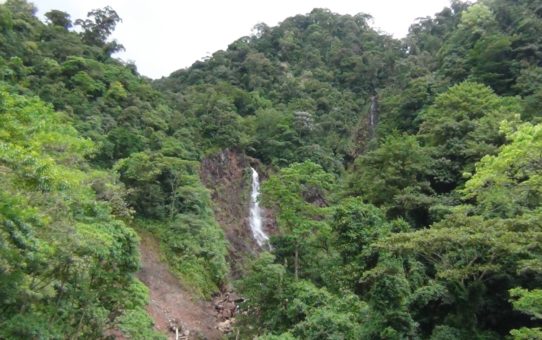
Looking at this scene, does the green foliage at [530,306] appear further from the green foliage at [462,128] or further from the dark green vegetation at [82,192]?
the green foliage at [462,128]

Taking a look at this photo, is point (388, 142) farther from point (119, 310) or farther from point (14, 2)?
point (14, 2)

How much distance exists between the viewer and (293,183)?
20.5 meters

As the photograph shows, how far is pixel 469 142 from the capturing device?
23.9 metres

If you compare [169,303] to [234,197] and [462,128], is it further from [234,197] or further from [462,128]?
[462,128]

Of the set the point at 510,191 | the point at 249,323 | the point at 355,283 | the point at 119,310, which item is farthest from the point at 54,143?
the point at 510,191

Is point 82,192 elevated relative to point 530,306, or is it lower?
lower

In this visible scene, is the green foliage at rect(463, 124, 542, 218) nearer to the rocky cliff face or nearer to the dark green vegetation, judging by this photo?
the dark green vegetation

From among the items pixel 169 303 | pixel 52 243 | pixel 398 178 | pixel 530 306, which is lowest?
pixel 169 303

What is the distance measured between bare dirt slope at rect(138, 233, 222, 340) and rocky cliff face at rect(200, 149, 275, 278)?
4.95 metres

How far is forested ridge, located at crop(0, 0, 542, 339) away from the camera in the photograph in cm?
1259

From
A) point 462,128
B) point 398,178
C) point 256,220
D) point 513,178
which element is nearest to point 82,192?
point 513,178

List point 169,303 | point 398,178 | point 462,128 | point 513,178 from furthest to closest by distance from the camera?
point 462,128 → point 169,303 → point 398,178 → point 513,178

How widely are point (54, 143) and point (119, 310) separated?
18.6 feet

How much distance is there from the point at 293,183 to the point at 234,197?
14.5 m
